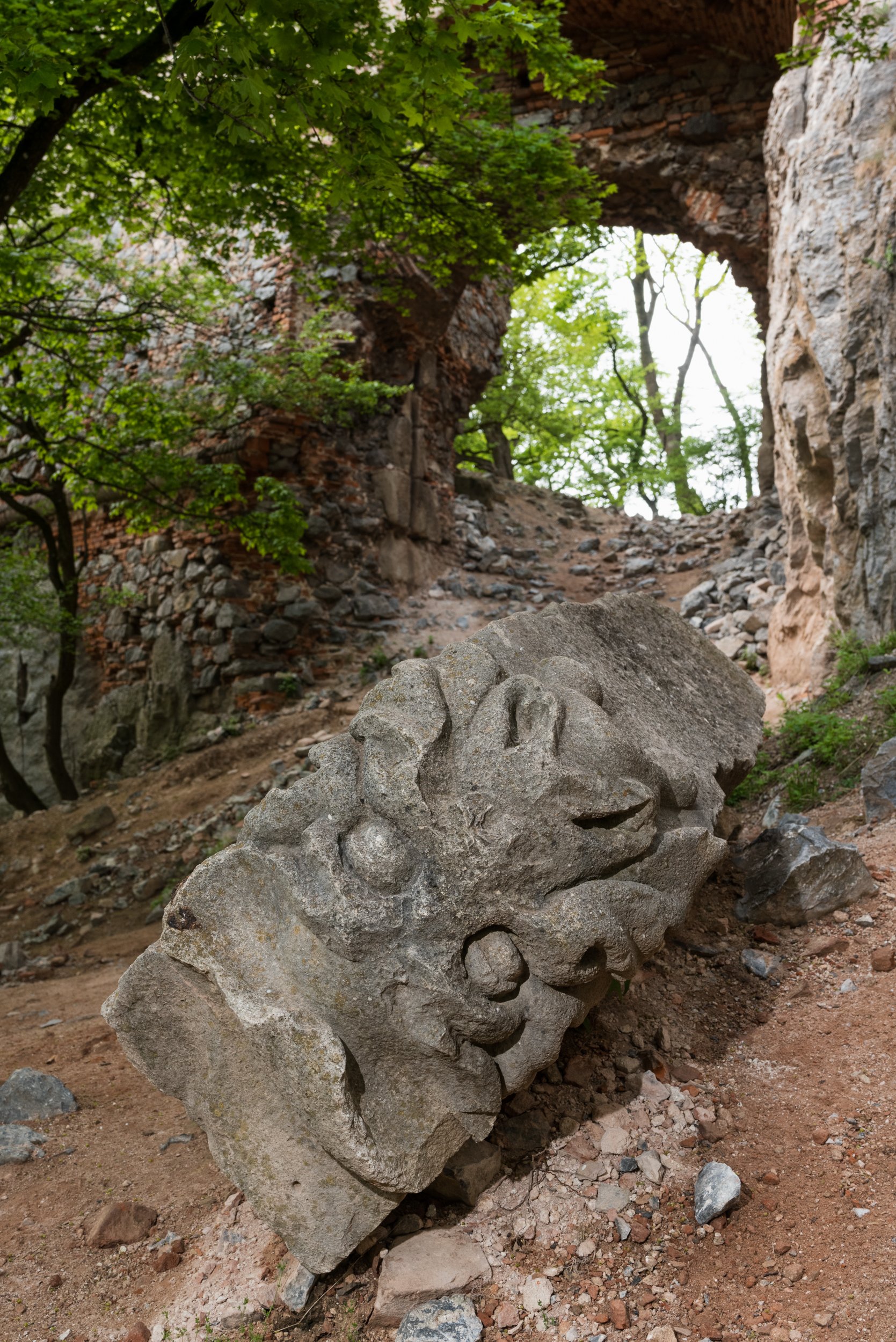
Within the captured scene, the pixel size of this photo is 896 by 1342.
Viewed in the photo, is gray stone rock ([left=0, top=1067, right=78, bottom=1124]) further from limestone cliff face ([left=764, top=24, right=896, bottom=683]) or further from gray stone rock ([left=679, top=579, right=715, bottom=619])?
gray stone rock ([left=679, top=579, right=715, bottom=619])

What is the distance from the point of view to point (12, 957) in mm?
5539

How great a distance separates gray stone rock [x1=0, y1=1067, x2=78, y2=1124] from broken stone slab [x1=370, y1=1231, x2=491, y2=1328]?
1.41 meters

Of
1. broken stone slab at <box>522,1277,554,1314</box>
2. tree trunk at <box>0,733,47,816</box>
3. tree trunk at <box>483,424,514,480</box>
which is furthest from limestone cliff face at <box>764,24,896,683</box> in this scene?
tree trunk at <box>483,424,514,480</box>

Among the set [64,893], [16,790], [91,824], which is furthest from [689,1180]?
[16,790]

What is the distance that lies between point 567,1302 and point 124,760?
27.3 ft

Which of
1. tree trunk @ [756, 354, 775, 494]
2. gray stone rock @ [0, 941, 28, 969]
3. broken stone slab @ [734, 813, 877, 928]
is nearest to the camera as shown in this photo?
broken stone slab @ [734, 813, 877, 928]

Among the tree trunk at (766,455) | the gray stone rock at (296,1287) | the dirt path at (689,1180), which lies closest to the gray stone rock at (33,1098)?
the dirt path at (689,1180)

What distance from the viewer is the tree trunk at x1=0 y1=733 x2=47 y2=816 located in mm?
8750

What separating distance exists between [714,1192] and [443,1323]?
2.08ft

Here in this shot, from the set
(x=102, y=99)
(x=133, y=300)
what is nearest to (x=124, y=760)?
(x=133, y=300)

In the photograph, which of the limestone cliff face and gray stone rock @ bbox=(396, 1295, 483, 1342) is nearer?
gray stone rock @ bbox=(396, 1295, 483, 1342)

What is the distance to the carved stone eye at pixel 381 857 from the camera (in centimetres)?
183

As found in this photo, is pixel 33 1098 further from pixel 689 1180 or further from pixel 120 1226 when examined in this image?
pixel 689 1180

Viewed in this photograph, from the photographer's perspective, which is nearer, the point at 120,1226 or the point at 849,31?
the point at 120,1226
